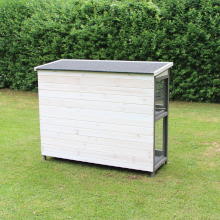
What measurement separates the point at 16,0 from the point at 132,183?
8.55 m

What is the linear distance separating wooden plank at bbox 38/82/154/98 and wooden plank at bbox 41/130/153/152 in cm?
65

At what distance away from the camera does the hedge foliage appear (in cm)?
848

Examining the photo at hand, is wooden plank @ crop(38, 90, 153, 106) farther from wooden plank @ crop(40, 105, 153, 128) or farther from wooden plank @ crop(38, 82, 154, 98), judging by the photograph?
wooden plank @ crop(40, 105, 153, 128)

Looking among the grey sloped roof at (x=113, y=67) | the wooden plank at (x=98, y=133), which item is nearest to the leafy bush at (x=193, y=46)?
the grey sloped roof at (x=113, y=67)

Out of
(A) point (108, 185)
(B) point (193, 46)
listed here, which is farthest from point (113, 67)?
(B) point (193, 46)

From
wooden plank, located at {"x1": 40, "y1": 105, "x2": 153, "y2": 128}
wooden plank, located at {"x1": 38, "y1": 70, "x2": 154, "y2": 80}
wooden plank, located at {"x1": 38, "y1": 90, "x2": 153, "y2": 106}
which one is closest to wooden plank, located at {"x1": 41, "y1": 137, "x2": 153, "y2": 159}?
wooden plank, located at {"x1": 40, "y1": 105, "x2": 153, "y2": 128}

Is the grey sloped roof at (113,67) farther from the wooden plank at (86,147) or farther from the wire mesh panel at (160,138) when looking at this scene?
the wooden plank at (86,147)

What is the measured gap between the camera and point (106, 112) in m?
4.63

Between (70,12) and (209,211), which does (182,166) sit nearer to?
(209,211)

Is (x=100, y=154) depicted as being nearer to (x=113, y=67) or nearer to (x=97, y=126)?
(x=97, y=126)

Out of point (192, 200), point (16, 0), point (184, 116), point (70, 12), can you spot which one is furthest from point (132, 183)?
point (16, 0)

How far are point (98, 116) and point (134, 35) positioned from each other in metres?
4.83

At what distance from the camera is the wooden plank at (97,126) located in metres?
4.46

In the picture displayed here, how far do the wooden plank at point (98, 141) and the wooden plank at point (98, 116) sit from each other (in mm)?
256
